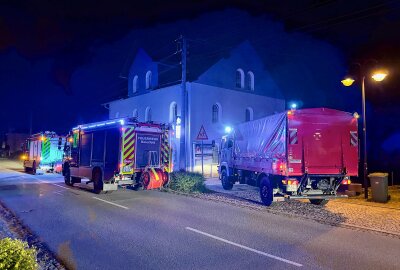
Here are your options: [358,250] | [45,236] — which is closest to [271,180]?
[358,250]

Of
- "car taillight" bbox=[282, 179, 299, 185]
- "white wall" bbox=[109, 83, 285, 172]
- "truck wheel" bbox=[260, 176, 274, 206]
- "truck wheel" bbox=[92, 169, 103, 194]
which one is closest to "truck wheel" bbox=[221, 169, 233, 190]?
"truck wheel" bbox=[260, 176, 274, 206]

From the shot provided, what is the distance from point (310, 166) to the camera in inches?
438

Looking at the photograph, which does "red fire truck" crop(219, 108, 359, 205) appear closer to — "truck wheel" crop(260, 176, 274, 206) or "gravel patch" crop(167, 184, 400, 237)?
"truck wheel" crop(260, 176, 274, 206)

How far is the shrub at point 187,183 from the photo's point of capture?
15555 millimetres

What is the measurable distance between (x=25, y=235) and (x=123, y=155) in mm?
6692

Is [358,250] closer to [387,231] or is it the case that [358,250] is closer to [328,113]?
[387,231]

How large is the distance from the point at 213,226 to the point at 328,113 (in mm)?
5968

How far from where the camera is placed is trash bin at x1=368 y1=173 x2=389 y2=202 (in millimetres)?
12617

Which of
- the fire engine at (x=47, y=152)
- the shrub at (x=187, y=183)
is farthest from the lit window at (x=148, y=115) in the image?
the shrub at (x=187, y=183)

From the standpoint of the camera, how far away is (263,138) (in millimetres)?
12961

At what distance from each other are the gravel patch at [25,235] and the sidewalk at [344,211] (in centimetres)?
707

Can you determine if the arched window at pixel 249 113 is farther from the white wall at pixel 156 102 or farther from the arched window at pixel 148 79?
the arched window at pixel 148 79

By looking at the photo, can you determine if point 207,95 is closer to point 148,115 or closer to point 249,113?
point 249,113

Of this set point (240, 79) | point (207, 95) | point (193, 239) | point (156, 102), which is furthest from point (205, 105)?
point (193, 239)
